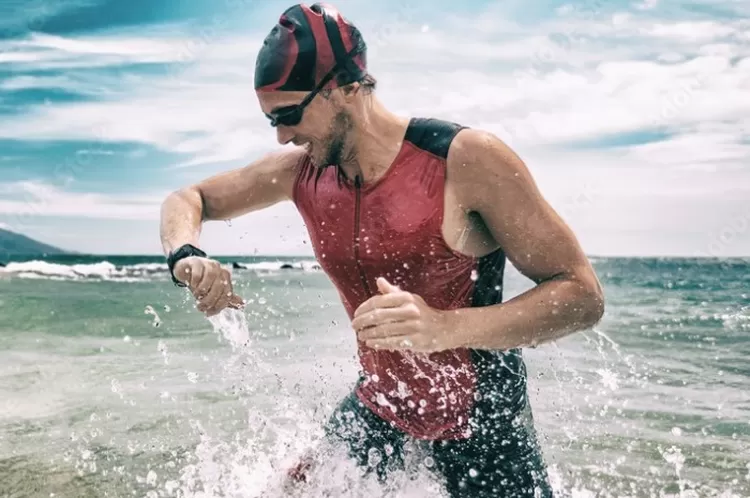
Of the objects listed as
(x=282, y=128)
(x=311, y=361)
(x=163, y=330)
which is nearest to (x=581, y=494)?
(x=282, y=128)

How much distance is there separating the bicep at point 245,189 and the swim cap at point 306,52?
62cm

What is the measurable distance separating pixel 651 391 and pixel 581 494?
417cm

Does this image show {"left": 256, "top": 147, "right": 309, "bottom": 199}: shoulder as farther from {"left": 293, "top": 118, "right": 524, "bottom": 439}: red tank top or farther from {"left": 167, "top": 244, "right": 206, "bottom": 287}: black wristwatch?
{"left": 167, "top": 244, "right": 206, "bottom": 287}: black wristwatch

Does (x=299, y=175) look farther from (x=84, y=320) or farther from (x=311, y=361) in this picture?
(x=84, y=320)

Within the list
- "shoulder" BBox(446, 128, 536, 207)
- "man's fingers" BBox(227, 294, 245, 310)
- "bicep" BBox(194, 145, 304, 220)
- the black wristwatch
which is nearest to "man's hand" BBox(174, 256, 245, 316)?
"man's fingers" BBox(227, 294, 245, 310)

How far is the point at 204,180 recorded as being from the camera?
330 cm

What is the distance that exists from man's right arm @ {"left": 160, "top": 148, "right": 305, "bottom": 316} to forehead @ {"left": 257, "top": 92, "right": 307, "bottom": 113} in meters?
0.49

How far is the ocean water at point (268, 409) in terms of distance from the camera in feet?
18.2

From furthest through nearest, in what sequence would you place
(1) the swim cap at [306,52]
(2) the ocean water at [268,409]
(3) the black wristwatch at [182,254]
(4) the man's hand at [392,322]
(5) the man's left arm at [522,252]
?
(2) the ocean water at [268,409]
(3) the black wristwatch at [182,254]
(1) the swim cap at [306,52]
(5) the man's left arm at [522,252]
(4) the man's hand at [392,322]

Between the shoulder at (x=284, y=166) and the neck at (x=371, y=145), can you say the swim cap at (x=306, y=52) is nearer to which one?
the neck at (x=371, y=145)

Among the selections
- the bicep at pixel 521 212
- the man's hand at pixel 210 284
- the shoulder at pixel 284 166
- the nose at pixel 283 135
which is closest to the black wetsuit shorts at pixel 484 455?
the bicep at pixel 521 212

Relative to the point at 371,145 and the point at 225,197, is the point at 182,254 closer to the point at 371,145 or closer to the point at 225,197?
the point at 225,197

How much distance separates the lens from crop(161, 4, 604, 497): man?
2.38 meters

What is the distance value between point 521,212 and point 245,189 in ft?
4.12
